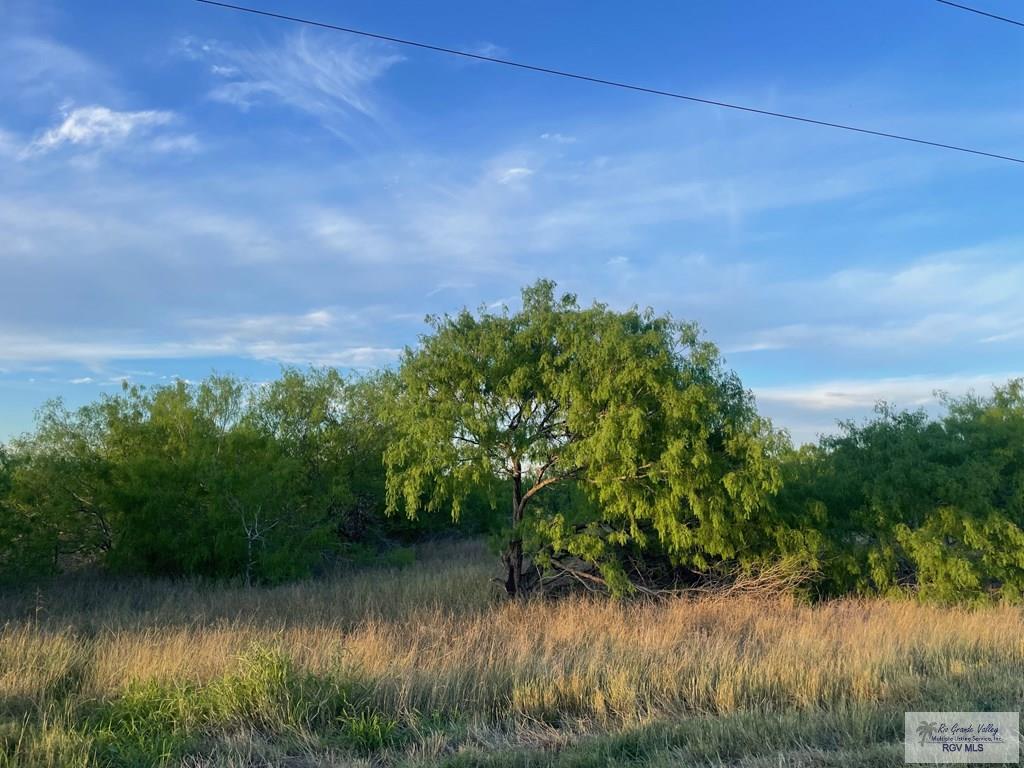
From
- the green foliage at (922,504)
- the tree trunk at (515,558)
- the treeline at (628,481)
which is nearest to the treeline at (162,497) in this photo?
the treeline at (628,481)

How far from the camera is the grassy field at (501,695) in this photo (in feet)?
18.2

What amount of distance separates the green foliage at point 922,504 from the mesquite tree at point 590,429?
2.40 meters

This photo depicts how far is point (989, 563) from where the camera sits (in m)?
15.1

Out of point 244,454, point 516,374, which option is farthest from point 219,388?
point 516,374

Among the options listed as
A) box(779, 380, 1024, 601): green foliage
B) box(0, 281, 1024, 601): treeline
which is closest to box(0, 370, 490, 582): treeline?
box(0, 281, 1024, 601): treeline

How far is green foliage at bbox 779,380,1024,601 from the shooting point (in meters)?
15.1

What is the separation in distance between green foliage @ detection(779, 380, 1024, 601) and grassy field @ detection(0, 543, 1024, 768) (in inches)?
174

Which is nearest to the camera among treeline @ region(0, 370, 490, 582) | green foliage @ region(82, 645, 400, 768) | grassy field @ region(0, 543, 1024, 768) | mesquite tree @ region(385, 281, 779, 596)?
grassy field @ region(0, 543, 1024, 768)

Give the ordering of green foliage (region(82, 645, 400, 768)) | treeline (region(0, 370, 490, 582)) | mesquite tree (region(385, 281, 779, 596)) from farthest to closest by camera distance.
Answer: treeline (region(0, 370, 490, 582)), mesquite tree (region(385, 281, 779, 596)), green foliage (region(82, 645, 400, 768))

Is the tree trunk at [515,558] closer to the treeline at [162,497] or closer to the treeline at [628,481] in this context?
the treeline at [628,481]

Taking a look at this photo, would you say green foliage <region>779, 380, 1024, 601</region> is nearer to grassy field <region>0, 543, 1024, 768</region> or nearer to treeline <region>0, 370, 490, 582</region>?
grassy field <region>0, 543, 1024, 768</region>

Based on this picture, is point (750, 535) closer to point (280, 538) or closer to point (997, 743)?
point (997, 743)

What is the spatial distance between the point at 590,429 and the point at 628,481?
1214 mm

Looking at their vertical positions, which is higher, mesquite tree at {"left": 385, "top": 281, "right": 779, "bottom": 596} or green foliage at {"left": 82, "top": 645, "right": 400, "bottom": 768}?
mesquite tree at {"left": 385, "top": 281, "right": 779, "bottom": 596}
